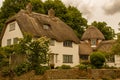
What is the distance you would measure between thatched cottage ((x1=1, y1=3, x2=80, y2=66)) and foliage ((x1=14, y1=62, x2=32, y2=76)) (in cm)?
1043

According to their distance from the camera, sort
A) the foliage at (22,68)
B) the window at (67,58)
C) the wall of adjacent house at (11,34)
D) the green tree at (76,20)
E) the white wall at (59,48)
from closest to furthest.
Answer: the foliage at (22,68) → the wall of adjacent house at (11,34) → the white wall at (59,48) → the window at (67,58) → the green tree at (76,20)

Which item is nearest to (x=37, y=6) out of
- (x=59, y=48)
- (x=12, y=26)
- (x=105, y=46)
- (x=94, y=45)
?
(x=94, y=45)

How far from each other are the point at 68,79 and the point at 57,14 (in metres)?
33.2

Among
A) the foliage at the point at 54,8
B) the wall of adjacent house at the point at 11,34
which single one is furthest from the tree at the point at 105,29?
the wall of adjacent house at the point at 11,34

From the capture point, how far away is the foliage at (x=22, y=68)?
32.0 m

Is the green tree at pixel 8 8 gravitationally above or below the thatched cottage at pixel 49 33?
above

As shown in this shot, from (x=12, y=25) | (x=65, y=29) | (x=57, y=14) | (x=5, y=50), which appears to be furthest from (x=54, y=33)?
(x=57, y=14)

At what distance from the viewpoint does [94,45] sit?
58.0 metres

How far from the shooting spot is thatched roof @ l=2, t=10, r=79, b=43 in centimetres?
4344

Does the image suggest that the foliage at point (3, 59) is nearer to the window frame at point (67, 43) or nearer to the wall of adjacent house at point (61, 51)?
the wall of adjacent house at point (61, 51)

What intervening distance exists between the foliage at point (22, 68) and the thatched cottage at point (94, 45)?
809 inches

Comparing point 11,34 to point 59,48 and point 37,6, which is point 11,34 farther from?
point 37,6

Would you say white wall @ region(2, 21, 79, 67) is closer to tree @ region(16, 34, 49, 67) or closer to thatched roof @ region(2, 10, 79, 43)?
thatched roof @ region(2, 10, 79, 43)

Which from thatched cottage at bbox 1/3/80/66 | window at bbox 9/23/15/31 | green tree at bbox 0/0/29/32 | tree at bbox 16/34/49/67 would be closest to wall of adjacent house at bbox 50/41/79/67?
thatched cottage at bbox 1/3/80/66
